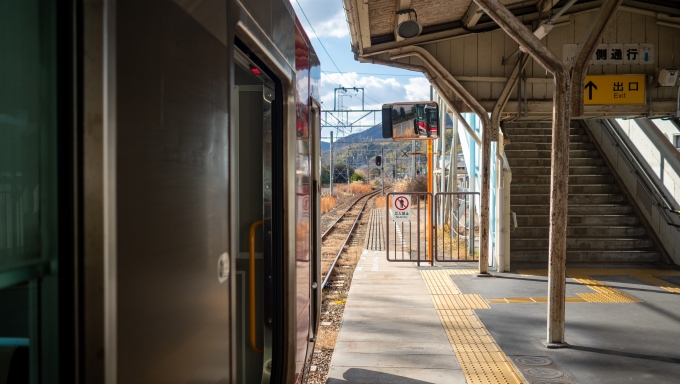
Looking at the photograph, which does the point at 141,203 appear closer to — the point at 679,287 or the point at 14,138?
the point at 14,138

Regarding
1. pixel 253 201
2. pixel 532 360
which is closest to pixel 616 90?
pixel 532 360

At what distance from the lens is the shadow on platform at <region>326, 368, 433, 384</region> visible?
437 centimetres

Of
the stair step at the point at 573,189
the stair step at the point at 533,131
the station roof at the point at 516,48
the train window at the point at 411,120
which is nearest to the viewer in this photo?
the train window at the point at 411,120

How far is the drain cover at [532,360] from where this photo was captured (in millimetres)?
4684

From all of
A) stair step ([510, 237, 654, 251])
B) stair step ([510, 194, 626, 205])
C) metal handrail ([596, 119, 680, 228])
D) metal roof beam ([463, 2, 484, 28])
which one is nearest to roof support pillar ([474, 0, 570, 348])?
metal roof beam ([463, 2, 484, 28])

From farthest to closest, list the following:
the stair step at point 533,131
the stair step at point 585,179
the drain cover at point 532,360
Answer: the stair step at point 533,131 → the stair step at point 585,179 → the drain cover at point 532,360

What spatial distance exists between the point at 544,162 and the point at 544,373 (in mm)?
7755

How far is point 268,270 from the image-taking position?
311cm

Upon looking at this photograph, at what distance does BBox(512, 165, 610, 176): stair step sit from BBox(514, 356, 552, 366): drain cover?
22.1ft

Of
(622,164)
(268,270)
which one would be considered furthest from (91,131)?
(622,164)

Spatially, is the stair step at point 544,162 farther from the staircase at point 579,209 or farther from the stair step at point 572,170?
the stair step at point 572,170

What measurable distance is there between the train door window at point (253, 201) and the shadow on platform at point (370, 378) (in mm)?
1315

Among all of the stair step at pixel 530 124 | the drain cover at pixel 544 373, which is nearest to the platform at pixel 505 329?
the drain cover at pixel 544 373

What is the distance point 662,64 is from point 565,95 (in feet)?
14.3
